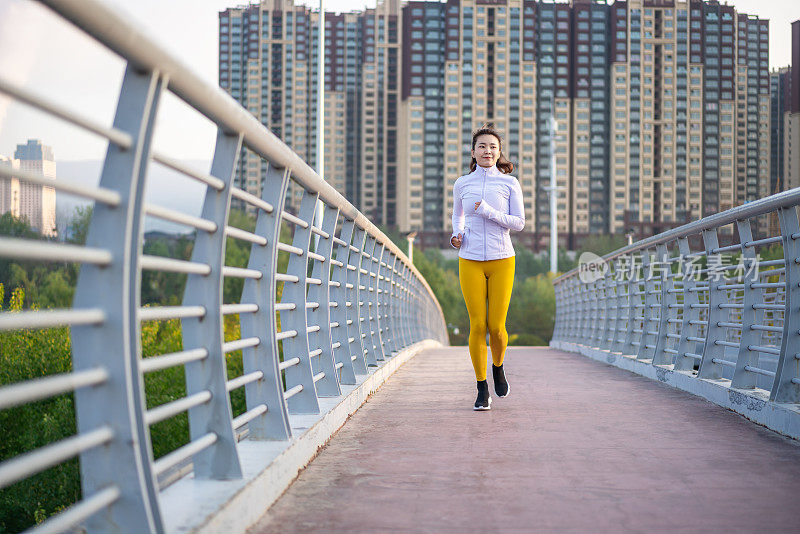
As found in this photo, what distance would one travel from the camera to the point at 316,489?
3768 mm

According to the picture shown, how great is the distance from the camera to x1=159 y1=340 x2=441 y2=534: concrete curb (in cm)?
271

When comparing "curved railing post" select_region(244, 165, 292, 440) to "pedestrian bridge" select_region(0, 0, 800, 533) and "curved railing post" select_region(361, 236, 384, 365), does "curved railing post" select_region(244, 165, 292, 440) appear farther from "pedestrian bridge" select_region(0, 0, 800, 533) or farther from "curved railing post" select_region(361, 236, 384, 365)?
"curved railing post" select_region(361, 236, 384, 365)

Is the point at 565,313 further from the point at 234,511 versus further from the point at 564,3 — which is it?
the point at 564,3

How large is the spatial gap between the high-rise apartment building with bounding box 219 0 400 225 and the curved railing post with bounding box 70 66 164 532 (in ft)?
541

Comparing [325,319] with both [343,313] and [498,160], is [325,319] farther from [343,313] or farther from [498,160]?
[498,160]

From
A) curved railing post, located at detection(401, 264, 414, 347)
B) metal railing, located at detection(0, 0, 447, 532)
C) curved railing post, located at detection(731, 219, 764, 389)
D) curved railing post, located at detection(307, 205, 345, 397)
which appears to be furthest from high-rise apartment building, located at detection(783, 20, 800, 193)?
metal railing, located at detection(0, 0, 447, 532)

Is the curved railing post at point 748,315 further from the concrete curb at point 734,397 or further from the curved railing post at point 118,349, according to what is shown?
the curved railing post at point 118,349

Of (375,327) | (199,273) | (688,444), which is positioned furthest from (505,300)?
(199,273)

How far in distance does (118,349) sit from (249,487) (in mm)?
1019

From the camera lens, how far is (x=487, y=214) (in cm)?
630

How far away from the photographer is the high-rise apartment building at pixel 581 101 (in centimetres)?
14975

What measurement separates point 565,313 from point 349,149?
157288 mm

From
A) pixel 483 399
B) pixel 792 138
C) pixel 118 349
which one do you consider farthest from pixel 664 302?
pixel 792 138

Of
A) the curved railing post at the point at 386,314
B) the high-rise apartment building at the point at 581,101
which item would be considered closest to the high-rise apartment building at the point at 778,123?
the high-rise apartment building at the point at 581,101
